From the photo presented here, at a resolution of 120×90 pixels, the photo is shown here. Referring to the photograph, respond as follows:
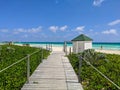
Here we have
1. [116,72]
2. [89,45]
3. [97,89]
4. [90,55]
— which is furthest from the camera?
[89,45]

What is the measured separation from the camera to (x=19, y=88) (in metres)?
9.09

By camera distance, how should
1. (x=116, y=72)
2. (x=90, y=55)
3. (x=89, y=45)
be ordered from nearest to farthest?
(x=116, y=72), (x=90, y=55), (x=89, y=45)

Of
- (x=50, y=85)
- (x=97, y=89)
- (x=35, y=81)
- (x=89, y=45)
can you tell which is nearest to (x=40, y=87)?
(x=50, y=85)

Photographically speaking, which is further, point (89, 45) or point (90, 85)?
point (89, 45)

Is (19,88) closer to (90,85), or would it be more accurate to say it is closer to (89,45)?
(90,85)

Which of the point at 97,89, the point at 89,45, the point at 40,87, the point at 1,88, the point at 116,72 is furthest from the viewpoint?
the point at 89,45

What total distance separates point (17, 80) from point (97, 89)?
305 cm

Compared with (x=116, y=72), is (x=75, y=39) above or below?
above

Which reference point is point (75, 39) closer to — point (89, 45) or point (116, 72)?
point (89, 45)

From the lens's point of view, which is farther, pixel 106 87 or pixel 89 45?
pixel 89 45

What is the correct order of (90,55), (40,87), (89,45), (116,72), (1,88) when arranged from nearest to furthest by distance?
(1,88) < (40,87) < (116,72) < (90,55) < (89,45)

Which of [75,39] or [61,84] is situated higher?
[75,39]

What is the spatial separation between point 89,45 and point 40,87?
58.0 feet

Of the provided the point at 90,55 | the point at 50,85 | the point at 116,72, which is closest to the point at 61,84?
the point at 50,85
